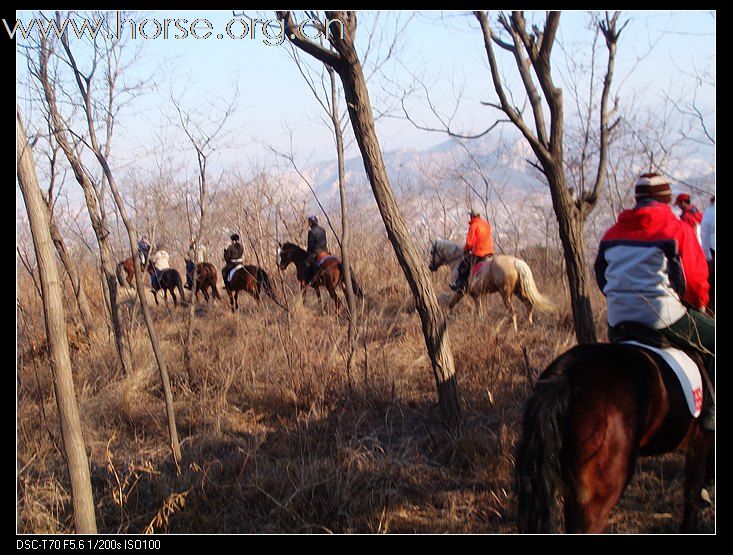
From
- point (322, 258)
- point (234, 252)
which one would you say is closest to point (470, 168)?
point (234, 252)

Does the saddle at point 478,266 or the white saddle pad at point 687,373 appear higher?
the saddle at point 478,266

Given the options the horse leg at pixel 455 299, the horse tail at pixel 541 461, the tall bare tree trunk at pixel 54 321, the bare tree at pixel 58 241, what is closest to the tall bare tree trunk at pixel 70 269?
the bare tree at pixel 58 241

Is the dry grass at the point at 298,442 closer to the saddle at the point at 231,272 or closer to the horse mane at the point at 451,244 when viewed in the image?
the horse mane at the point at 451,244

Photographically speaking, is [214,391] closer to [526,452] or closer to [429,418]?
[429,418]

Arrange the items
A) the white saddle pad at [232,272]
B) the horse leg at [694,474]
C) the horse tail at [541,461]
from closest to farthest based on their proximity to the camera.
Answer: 1. the horse tail at [541,461]
2. the horse leg at [694,474]
3. the white saddle pad at [232,272]

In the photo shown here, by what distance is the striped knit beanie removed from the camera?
168 inches

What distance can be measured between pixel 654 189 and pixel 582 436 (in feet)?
5.75

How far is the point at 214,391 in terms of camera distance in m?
7.59

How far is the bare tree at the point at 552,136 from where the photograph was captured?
5.71 m

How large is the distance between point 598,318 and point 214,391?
5103mm

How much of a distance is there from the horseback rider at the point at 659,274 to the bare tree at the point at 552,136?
137cm

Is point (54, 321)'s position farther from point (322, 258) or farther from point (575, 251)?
point (322, 258)

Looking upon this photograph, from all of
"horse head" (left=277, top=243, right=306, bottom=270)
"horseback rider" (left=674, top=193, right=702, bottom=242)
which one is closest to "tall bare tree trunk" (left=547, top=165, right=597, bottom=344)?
"horseback rider" (left=674, top=193, right=702, bottom=242)
